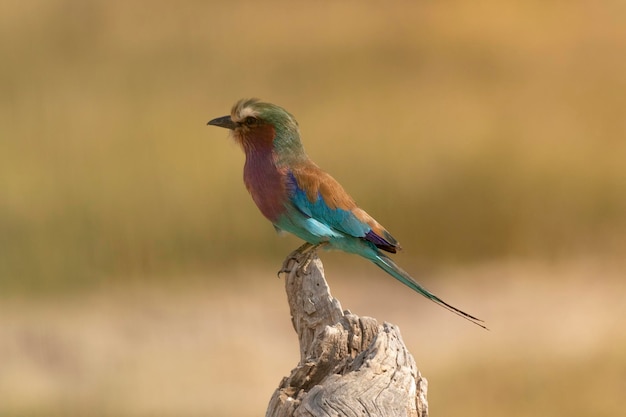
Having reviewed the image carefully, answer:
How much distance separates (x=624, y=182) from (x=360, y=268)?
5.58 feet

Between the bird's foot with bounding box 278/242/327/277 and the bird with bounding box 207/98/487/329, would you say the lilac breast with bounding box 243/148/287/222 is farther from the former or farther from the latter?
the bird's foot with bounding box 278/242/327/277

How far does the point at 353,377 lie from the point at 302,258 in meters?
0.80

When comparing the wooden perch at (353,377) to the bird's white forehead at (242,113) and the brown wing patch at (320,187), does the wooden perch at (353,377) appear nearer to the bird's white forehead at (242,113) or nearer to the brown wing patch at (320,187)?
the brown wing patch at (320,187)

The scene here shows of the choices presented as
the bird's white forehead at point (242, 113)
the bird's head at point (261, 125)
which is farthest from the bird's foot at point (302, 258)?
the bird's white forehead at point (242, 113)

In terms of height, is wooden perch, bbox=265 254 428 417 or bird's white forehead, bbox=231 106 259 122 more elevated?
bird's white forehead, bbox=231 106 259 122

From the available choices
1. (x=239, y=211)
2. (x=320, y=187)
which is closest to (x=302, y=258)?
(x=320, y=187)

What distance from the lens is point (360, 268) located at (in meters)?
7.62

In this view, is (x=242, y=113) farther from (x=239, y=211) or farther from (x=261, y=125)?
(x=239, y=211)

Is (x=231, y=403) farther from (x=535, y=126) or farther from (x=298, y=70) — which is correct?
(x=535, y=126)

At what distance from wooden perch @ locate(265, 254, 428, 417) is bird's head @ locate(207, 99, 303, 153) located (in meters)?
0.50

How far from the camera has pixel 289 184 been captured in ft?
11.2

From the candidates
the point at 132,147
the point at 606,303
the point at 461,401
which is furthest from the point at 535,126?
the point at 132,147

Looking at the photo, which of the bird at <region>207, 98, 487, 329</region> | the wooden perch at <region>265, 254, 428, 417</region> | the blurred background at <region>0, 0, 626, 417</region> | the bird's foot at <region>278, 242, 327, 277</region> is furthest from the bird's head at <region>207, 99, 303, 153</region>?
the blurred background at <region>0, 0, 626, 417</region>

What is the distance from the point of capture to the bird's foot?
345cm
